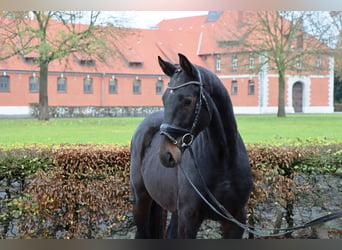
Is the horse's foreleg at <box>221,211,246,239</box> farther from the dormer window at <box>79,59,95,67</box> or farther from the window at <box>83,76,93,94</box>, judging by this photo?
the dormer window at <box>79,59,95,67</box>

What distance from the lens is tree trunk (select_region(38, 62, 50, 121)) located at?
1303 centimetres

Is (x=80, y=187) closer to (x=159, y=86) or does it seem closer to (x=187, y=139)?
(x=187, y=139)

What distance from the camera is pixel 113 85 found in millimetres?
15266

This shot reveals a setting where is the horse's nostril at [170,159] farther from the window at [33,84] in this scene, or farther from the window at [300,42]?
the window at [33,84]

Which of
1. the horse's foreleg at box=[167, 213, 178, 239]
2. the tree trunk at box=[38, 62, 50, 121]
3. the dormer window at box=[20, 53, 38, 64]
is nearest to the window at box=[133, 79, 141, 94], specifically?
the tree trunk at box=[38, 62, 50, 121]

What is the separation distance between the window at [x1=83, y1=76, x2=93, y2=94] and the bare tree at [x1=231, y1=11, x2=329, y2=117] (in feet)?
16.5

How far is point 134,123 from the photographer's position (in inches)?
437

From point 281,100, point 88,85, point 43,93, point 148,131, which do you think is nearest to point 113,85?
point 88,85

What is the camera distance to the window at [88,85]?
1440cm

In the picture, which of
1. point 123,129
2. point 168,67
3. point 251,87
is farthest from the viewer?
point 251,87

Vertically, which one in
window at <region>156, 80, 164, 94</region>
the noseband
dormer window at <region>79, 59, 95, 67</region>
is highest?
dormer window at <region>79, 59, 95, 67</region>

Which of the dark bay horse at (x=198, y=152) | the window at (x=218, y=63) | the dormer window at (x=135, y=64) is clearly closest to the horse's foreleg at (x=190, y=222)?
the dark bay horse at (x=198, y=152)

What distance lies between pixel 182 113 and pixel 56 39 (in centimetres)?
1278

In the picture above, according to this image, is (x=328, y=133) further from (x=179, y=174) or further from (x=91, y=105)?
(x=91, y=105)
